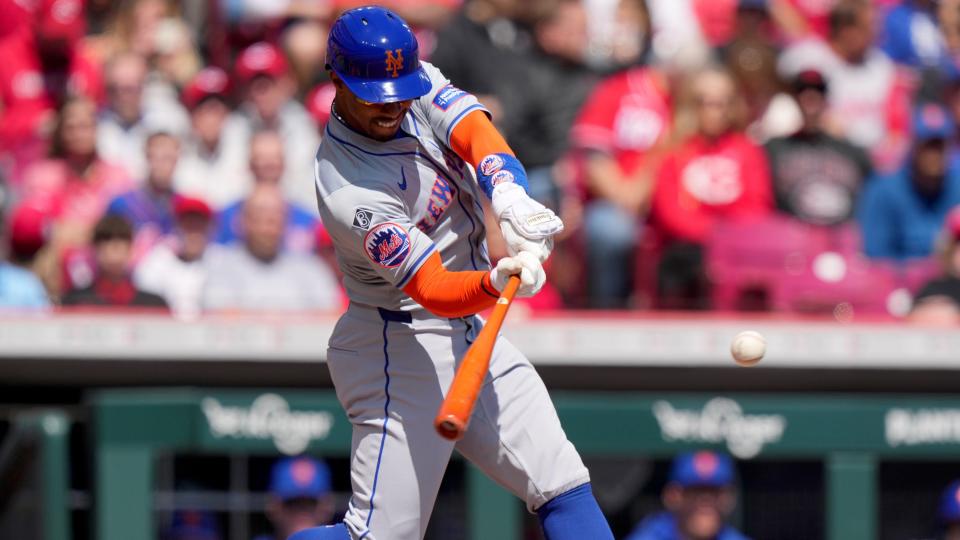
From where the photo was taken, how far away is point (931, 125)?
7.35 m

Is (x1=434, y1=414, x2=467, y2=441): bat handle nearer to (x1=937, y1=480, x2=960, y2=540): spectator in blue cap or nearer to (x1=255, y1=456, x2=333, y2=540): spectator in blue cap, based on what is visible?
(x1=255, y1=456, x2=333, y2=540): spectator in blue cap

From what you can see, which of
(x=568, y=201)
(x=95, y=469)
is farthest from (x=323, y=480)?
(x=568, y=201)

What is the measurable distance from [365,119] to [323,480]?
7.53ft

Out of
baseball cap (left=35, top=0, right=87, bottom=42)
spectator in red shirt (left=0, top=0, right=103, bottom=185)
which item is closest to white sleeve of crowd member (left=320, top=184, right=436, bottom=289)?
spectator in red shirt (left=0, top=0, right=103, bottom=185)

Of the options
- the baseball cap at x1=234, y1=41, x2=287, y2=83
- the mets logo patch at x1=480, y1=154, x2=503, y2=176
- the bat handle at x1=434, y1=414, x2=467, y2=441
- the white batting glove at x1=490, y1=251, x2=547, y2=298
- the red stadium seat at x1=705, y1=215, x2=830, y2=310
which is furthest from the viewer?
the baseball cap at x1=234, y1=41, x2=287, y2=83

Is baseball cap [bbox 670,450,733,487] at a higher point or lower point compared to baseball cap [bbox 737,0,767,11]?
lower

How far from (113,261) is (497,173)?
123 inches

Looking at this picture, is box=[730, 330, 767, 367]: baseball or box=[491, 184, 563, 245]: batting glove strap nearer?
box=[491, 184, 563, 245]: batting glove strap

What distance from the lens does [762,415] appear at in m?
6.06

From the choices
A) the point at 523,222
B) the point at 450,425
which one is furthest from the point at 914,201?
the point at 450,425

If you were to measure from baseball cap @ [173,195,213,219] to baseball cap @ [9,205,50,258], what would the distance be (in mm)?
602

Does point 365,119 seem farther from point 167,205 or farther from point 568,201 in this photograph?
point 167,205

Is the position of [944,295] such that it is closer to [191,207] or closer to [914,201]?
[914,201]

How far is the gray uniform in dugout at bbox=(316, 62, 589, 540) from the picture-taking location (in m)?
3.97
